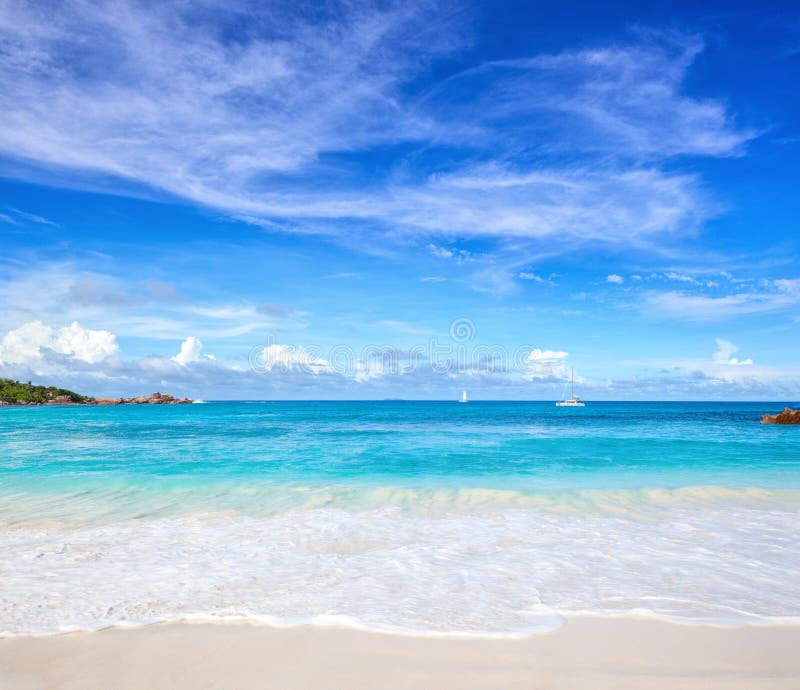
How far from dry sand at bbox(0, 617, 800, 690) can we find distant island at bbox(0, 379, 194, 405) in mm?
165254

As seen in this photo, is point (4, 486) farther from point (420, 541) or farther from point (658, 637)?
point (658, 637)

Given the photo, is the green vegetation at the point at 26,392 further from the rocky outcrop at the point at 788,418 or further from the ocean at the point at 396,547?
the rocky outcrop at the point at 788,418

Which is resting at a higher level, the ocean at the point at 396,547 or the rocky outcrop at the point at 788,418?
the rocky outcrop at the point at 788,418

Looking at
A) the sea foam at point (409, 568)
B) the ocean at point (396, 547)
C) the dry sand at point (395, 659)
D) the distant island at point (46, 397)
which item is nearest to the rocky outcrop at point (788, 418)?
the ocean at point (396, 547)

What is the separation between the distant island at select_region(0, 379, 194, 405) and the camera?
141 meters

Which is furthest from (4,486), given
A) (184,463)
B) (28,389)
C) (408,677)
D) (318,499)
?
(28,389)

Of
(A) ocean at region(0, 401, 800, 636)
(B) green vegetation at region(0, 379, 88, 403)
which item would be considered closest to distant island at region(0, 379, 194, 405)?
(B) green vegetation at region(0, 379, 88, 403)

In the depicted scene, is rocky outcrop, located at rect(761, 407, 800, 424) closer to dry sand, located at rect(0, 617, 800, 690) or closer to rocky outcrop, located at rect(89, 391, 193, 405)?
dry sand, located at rect(0, 617, 800, 690)

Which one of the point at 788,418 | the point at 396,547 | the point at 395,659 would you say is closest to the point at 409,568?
the point at 396,547

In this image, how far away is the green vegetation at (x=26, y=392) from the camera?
14050cm

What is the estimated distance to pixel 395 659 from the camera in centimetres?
478

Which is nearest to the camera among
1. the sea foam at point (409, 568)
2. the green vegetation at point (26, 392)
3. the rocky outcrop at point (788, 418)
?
the sea foam at point (409, 568)

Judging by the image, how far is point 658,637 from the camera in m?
5.28

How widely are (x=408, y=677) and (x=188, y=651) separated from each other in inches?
84.4
